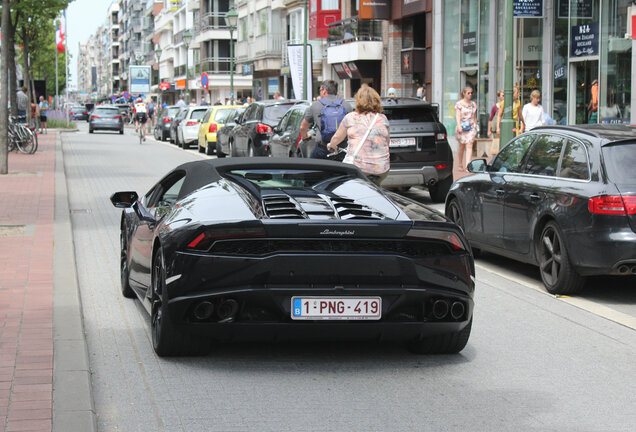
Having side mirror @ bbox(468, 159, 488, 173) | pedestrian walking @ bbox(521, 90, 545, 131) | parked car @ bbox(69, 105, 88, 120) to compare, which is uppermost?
parked car @ bbox(69, 105, 88, 120)

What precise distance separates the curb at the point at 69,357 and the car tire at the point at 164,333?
1.48 ft

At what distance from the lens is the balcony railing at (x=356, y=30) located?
43.5 meters

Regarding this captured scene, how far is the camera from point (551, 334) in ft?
24.7

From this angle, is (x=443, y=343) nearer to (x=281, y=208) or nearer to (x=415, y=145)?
(x=281, y=208)

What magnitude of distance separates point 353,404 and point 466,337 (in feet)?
4.47

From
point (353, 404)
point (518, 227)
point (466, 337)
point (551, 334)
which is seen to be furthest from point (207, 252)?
point (518, 227)

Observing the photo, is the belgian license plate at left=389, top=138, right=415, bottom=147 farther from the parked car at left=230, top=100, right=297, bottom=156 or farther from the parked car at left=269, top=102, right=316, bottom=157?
the parked car at left=230, top=100, right=297, bottom=156

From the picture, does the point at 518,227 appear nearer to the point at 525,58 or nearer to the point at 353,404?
the point at 353,404

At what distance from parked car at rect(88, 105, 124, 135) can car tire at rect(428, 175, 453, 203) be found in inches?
1608

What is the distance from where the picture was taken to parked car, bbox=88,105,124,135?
185 feet

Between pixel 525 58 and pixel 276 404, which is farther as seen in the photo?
pixel 525 58

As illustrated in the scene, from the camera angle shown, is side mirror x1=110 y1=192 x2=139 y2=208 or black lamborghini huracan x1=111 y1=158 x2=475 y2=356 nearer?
black lamborghini huracan x1=111 y1=158 x2=475 y2=356

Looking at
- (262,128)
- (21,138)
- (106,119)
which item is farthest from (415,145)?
(106,119)

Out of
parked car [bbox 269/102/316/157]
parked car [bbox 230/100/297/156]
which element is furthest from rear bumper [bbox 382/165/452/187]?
parked car [bbox 230/100/297/156]
